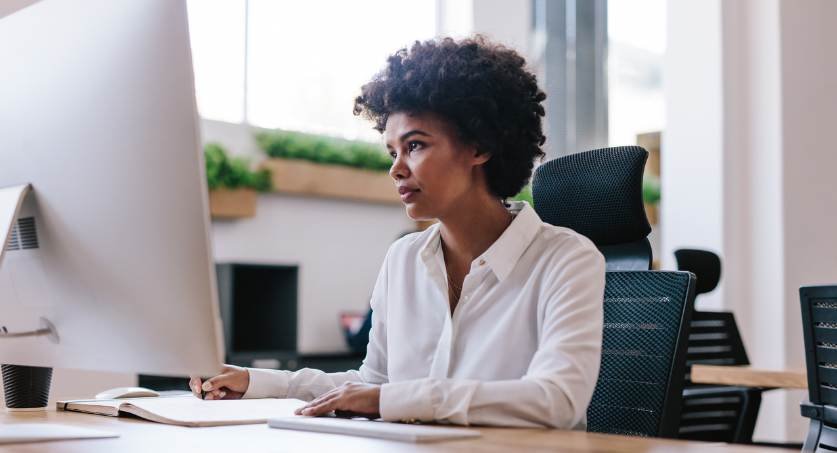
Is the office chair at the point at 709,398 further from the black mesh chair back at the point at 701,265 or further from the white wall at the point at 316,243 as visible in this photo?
the white wall at the point at 316,243

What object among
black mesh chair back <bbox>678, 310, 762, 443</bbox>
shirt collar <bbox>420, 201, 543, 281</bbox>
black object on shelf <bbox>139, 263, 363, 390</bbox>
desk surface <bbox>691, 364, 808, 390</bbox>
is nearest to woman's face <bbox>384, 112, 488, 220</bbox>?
shirt collar <bbox>420, 201, 543, 281</bbox>

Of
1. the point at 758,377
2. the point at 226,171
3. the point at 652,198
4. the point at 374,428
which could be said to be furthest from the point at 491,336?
the point at 652,198

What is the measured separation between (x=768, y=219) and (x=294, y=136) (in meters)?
2.71

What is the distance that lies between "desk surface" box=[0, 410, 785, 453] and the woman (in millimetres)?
151

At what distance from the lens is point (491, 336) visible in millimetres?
1410

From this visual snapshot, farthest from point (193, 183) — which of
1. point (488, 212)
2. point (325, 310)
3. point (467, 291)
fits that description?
point (325, 310)

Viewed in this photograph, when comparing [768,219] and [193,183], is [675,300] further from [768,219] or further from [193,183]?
[768,219]

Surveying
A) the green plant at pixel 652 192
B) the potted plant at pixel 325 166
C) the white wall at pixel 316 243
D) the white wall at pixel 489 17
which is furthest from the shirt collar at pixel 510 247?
the green plant at pixel 652 192

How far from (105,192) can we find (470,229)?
27.0 inches

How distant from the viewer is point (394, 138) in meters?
1.55

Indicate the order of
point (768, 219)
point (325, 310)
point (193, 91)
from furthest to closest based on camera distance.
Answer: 1. point (325, 310)
2. point (768, 219)
3. point (193, 91)

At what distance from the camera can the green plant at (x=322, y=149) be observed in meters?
5.59

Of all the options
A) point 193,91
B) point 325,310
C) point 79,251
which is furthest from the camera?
point 325,310

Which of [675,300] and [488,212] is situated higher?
[488,212]
